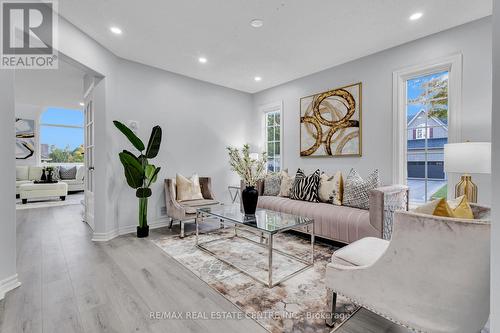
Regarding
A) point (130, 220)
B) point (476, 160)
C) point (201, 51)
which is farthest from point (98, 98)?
point (476, 160)

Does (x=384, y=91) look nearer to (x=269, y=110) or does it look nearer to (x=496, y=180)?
(x=269, y=110)

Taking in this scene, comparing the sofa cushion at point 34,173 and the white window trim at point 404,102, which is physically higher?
the white window trim at point 404,102

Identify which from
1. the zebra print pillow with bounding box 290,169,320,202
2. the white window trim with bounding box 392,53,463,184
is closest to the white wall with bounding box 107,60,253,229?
the zebra print pillow with bounding box 290,169,320,202

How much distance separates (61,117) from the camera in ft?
27.8

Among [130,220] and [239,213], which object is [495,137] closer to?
[239,213]

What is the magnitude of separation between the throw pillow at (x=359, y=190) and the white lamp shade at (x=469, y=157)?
83 cm

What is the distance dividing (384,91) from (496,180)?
282cm

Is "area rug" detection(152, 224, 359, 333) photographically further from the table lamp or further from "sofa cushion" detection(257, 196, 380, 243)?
the table lamp

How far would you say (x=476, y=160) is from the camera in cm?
219

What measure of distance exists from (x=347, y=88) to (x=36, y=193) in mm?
7685

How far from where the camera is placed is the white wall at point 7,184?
2004 millimetres

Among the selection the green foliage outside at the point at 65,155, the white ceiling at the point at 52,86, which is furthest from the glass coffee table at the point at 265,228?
the green foliage outside at the point at 65,155

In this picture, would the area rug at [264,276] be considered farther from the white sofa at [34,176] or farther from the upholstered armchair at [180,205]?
the white sofa at [34,176]

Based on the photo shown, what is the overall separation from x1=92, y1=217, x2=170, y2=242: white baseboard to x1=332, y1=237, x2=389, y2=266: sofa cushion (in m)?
3.10
